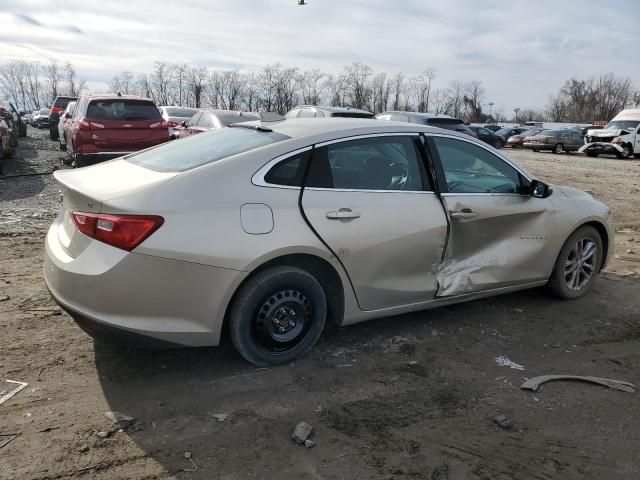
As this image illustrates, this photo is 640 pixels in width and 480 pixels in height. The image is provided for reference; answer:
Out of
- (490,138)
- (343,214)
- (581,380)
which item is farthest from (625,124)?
(343,214)

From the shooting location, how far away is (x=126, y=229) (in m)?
2.84

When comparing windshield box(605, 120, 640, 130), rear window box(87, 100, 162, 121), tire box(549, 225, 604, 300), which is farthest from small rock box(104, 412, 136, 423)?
windshield box(605, 120, 640, 130)

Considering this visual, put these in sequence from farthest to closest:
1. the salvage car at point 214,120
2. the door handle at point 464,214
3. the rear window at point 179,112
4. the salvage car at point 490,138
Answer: the salvage car at point 490,138 → the rear window at point 179,112 → the salvage car at point 214,120 → the door handle at point 464,214

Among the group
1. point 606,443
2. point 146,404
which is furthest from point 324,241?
point 606,443

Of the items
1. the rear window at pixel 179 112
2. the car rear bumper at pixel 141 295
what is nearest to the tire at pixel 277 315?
the car rear bumper at pixel 141 295

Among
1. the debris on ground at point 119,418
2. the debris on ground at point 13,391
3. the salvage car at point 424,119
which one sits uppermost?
the salvage car at point 424,119

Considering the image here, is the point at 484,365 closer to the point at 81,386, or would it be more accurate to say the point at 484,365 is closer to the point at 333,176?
the point at 333,176

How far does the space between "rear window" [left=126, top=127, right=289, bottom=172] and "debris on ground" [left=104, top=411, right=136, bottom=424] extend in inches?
57.6

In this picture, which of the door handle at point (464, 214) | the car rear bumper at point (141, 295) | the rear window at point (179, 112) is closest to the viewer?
the car rear bumper at point (141, 295)

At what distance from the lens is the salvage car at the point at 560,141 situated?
29828mm

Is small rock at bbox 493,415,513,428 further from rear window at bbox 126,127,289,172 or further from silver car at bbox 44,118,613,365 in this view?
rear window at bbox 126,127,289,172

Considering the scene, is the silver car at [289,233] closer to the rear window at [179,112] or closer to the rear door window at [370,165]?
the rear door window at [370,165]

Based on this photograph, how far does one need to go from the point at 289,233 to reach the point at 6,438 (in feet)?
6.02

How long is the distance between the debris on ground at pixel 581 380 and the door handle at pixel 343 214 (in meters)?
1.56
